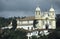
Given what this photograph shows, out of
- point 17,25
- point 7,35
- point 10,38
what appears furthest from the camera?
point 17,25

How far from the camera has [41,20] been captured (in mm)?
93000

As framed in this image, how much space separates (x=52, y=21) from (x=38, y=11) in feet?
10.8

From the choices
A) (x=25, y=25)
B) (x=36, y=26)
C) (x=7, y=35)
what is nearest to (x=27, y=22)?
(x=25, y=25)

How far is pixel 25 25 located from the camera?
101 m

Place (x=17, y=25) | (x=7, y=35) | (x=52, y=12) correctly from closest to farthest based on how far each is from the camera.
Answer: (x=7, y=35) → (x=52, y=12) → (x=17, y=25)

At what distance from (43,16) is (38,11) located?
3.37 metres

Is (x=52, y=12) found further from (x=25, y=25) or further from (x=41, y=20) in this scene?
(x=25, y=25)

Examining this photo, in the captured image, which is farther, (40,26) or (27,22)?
(27,22)

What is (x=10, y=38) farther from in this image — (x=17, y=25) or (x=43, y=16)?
(x=17, y=25)

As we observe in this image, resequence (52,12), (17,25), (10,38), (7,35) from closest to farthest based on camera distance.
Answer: (10,38), (7,35), (52,12), (17,25)

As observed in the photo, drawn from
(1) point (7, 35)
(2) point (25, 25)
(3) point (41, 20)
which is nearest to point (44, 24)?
(3) point (41, 20)

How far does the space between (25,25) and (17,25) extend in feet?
5.76

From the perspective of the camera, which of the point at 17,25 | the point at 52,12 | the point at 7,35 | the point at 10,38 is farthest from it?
the point at 17,25

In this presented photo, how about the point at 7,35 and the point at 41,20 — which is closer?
the point at 7,35
